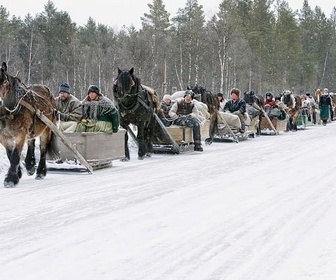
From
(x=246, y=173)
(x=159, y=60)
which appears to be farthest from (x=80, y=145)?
(x=159, y=60)

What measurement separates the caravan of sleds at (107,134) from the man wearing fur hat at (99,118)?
6.8 inches

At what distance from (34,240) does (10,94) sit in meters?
3.93

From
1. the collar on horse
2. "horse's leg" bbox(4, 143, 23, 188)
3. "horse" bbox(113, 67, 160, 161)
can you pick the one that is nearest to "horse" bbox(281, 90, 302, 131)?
"horse" bbox(113, 67, 160, 161)

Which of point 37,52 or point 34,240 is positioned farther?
point 37,52

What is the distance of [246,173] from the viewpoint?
33.1 feet

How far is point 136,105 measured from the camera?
42.9 feet

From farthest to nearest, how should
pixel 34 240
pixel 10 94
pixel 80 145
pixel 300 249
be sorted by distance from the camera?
1. pixel 80 145
2. pixel 10 94
3. pixel 34 240
4. pixel 300 249

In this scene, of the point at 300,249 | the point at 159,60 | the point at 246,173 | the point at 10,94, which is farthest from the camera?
the point at 159,60

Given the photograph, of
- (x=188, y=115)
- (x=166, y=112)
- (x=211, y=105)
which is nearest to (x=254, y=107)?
(x=211, y=105)

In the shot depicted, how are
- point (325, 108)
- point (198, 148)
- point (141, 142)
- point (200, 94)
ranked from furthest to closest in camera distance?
point (325, 108), point (200, 94), point (198, 148), point (141, 142)

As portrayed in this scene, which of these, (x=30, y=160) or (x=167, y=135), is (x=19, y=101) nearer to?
(x=30, y=160)

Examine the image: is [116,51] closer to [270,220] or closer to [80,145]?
[80,145]

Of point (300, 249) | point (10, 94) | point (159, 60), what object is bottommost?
point (300, 249)

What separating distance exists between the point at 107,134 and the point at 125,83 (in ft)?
5.45
